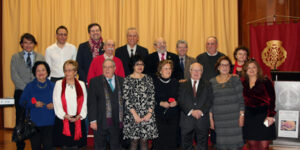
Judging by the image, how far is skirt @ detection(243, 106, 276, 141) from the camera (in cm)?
359

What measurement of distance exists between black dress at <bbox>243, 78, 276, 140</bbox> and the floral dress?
115cm

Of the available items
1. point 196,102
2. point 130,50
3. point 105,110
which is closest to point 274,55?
point 196,102

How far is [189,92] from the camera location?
386 cm

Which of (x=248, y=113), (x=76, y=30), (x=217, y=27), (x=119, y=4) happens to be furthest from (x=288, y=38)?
(x=76, y=30)

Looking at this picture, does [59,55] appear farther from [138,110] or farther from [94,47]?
[138,110]

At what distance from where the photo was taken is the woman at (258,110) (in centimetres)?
358

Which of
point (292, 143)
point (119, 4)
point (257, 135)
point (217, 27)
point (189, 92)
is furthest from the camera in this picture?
point (119, 4)

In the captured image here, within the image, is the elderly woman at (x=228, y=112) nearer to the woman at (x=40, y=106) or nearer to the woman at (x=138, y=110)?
the woman at (x=138, y=110)

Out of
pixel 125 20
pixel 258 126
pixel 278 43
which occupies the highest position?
pixel 125 20

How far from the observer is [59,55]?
4.79 metres

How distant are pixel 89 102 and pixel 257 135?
2.02 metres

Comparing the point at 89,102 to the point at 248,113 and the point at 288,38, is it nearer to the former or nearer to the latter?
the point at 248,113

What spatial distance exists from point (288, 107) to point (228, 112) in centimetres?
164

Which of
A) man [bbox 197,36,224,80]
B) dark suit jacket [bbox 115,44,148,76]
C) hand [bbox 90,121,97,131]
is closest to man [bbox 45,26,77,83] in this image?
dark suit jacket [bbox 115,44,148,76]
